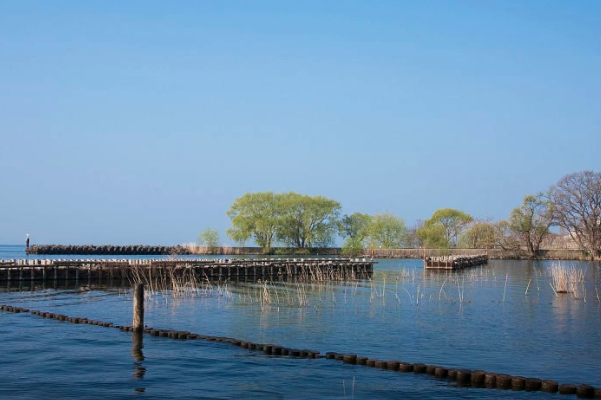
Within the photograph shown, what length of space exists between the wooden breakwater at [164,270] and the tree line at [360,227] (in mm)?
45026

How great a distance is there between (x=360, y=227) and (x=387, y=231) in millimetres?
5423

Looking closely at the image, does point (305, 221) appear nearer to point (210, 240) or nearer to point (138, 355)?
point (210, 240)

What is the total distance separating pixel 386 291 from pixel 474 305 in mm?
Answer: 9309

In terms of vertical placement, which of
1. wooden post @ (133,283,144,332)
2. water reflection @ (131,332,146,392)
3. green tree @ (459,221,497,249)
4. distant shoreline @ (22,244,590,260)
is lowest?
water reflection @ (131,332,146,392)

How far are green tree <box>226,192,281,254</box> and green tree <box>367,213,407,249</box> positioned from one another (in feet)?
61.0

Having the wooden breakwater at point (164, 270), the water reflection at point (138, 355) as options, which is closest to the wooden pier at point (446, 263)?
the wooden breakwater at point (164, 270)

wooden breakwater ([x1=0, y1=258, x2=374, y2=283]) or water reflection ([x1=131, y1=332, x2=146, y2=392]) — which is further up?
wooden breakwater ([x1=0, y1=258, x2=374, y2=283])

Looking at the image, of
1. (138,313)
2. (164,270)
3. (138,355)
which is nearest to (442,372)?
(138,355)

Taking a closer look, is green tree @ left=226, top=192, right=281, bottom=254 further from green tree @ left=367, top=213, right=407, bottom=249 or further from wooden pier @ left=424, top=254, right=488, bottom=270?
wooden pier @ left=424, top=254, right=488, bottom=270

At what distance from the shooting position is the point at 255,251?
4882 inches

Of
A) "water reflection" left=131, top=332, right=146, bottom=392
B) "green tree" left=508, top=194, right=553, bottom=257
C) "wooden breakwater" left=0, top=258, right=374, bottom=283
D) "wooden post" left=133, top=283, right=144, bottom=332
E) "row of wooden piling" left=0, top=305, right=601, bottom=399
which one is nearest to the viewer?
"row of wooden piling" left=0, top=305, right=601, bottom=399

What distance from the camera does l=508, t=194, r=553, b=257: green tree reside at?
104250 mm

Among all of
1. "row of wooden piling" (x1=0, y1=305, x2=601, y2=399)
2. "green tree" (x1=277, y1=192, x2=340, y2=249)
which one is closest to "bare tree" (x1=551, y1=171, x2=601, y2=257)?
"green tree" (x1=277, y1=192, x2=340, y2=249)

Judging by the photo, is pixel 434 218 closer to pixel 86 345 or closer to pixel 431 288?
pixel 431 288
